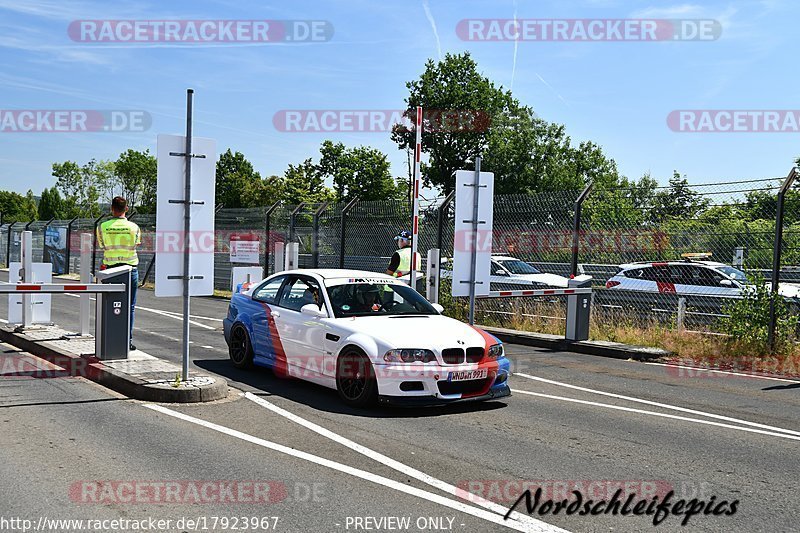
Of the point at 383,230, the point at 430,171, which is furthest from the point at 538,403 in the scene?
the point at 430,171

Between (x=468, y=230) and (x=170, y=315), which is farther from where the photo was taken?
(x=170, y=315)

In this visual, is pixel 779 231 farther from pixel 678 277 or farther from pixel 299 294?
pixel 299 294

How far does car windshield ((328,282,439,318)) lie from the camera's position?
28.7 feet

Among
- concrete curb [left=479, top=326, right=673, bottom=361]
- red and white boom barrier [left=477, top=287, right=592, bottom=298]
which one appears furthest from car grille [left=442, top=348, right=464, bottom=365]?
concrete curb [left=479, top=326, right=673, bottom=361]

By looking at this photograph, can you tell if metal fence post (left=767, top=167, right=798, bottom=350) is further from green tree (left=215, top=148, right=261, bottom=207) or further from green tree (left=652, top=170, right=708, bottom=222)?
green tree (left=215, top=148, right=261, bottom=207)

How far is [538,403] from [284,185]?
275 feet

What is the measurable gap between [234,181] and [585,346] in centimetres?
10021

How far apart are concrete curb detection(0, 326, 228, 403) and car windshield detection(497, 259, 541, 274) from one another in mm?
12451

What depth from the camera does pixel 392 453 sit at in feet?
20.5

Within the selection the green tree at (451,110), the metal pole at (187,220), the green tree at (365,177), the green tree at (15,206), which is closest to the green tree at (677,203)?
the metal pole at (187,220)

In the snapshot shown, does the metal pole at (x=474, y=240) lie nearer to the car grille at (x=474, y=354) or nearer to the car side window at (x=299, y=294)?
the car side window at (x=299, y=294)

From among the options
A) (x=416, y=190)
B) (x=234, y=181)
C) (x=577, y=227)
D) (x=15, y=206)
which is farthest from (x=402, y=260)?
(x=15, y=206)

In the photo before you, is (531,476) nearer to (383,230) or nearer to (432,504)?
(432,504)

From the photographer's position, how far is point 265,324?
965cm
